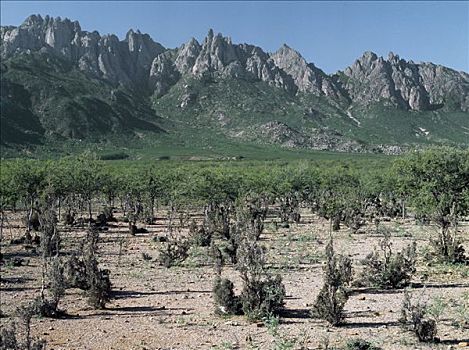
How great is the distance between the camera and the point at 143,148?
583 feet

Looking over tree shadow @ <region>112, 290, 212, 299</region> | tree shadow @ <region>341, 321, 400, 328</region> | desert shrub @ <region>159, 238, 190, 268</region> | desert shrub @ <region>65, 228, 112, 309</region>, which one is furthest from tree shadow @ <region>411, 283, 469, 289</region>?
desert shrub @ <region>159, 238, 190, 268</region>

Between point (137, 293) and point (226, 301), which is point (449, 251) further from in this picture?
point (137, 293)

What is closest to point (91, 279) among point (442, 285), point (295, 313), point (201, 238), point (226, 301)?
point (226, 301)

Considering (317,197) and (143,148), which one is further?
(143,148)

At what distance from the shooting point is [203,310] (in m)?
18.0

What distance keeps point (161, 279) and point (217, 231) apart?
1650 cm

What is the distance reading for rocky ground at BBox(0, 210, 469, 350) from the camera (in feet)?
46.8

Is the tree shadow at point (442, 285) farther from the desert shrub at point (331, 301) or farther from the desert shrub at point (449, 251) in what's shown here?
the desert shrub at point (331, 301)

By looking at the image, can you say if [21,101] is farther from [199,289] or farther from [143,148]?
[199,289]

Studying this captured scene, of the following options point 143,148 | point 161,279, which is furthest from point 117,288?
point 143,148

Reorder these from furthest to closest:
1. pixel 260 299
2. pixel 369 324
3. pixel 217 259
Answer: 1. pixel 217 259
2. pixel 260 299
3. pixel 369 324

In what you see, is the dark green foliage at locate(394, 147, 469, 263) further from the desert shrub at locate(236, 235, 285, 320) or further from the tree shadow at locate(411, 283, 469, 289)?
the desert shrub at locate(236, 235, 285, 320)

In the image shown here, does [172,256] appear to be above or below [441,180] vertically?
below

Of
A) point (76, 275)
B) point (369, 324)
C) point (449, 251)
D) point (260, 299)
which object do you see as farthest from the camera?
point (449, 251)
